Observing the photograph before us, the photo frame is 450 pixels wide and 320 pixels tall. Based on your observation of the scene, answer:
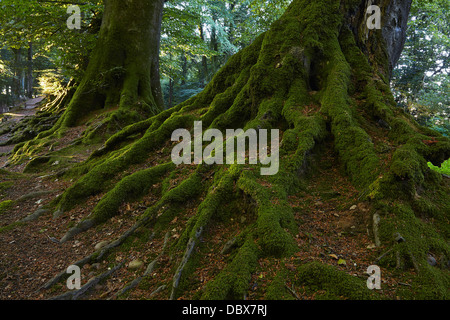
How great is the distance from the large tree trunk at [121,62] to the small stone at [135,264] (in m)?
6.83

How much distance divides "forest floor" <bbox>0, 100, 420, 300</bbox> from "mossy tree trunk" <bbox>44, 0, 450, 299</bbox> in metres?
0.13

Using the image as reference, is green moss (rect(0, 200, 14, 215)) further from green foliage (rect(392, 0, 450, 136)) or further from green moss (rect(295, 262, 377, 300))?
green foliage (rect(392, 0, 450, 136))

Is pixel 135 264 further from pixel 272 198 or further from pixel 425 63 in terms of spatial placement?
pixel 425 63

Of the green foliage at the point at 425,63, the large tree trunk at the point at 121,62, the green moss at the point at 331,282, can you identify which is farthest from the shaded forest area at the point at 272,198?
the green foliage at the point at 425,63

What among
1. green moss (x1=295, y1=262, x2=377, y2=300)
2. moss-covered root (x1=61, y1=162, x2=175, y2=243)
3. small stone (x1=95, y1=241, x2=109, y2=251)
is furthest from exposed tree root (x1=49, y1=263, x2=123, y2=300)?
green moss (x1=295, y1=262, x2=377, y2=300)

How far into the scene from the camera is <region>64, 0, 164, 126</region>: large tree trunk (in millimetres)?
9195

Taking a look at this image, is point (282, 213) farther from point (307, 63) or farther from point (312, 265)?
point (307, 63)

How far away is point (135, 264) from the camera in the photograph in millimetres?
3195

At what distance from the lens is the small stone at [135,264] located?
316cm

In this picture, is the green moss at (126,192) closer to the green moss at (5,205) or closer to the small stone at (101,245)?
the small stone at (101,245)

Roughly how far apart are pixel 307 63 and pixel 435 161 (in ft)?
9.16

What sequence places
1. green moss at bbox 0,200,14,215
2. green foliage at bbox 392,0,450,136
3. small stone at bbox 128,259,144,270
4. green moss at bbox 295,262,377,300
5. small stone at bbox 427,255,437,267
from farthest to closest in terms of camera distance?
green foliage at bbox 392,0,450,136
green moss at bbox 0,200,14,215
small stone at bbox 128,259,144,270
small stone at bbox 427,255,437,267
green moss at bbox 295,262,377,300

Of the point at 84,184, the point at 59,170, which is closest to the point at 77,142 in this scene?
the point at 59,170

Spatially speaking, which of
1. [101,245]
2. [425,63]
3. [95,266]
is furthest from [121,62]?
[425,63]
